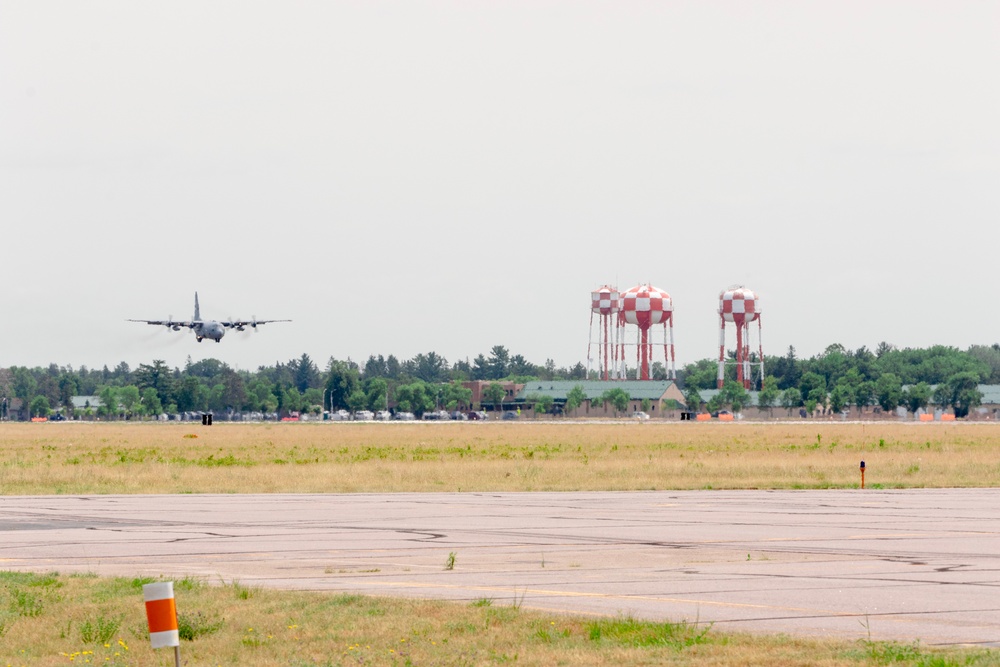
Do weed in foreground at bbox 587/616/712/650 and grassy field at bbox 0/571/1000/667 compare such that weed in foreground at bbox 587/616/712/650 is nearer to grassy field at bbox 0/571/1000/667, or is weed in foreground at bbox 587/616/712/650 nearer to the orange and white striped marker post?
grassy field at bbox 0/571/1000/667

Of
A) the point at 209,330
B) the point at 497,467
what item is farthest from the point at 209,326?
the point at 497,467

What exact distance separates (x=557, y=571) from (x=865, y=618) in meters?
5.46

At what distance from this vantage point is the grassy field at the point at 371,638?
12977 millimetres

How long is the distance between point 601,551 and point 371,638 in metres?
8.92

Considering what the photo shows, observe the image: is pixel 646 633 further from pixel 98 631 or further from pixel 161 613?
pixel 98 631

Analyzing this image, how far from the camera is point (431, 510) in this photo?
105ft

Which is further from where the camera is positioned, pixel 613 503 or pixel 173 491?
pixel 173 491

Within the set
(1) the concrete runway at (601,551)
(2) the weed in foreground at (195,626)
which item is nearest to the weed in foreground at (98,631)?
(2) the weed in foreground at (195,626)

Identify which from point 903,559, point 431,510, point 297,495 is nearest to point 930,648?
point 903,559

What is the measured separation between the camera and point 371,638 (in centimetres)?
1414

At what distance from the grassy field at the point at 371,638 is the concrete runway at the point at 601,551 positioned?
0.97 metres

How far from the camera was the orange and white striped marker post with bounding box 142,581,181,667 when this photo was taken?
1117 cm

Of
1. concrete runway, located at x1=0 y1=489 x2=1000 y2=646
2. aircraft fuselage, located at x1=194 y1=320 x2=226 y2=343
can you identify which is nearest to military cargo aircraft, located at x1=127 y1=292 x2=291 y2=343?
aircraft fuselage, located at x1=194 y1=320 x2=226 y2=343

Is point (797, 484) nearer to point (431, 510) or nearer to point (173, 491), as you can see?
point (431, 510)
